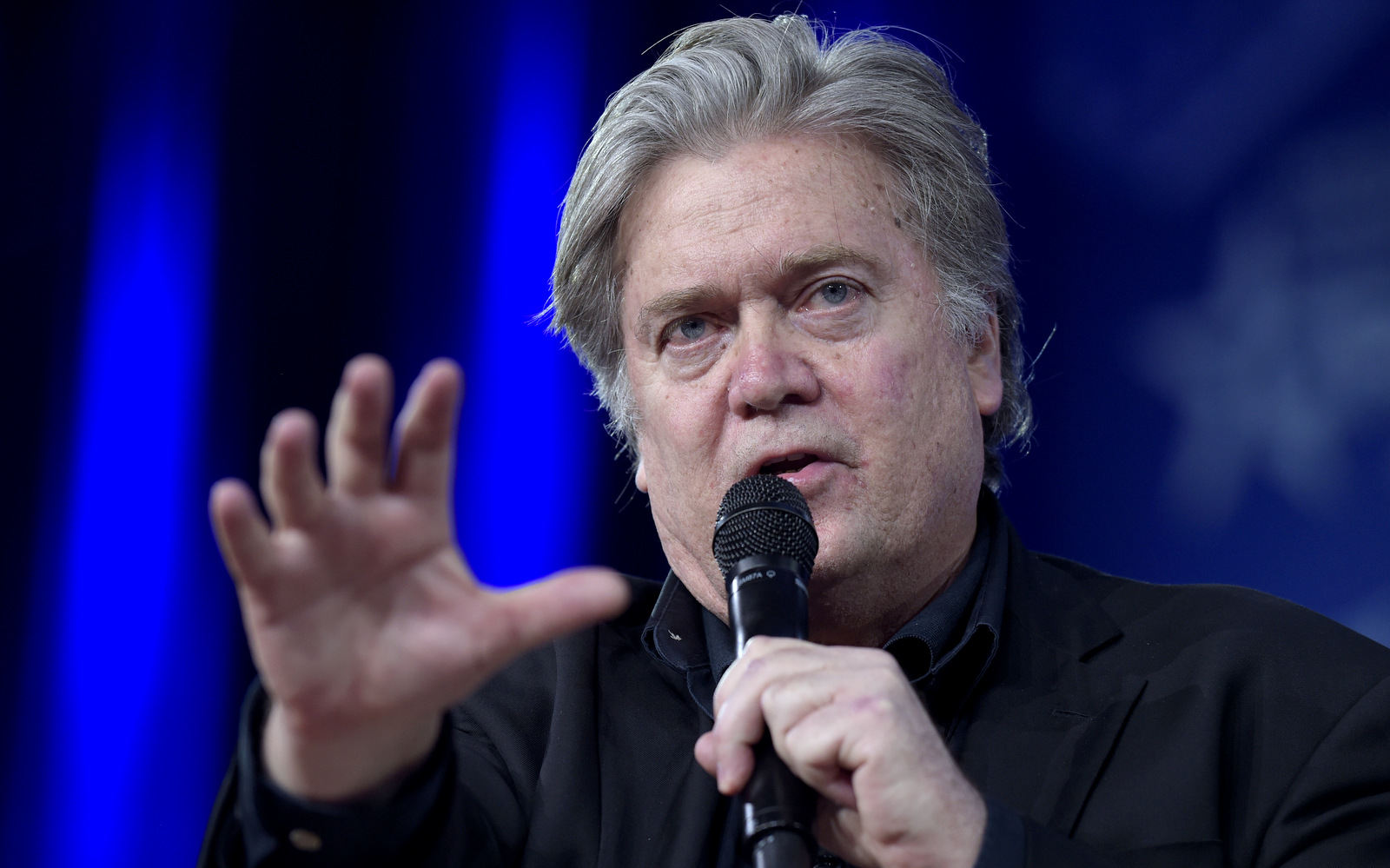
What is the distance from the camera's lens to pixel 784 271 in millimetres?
1704

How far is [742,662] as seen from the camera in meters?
1.07

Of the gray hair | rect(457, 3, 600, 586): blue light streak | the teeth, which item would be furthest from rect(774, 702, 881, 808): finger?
rect(457, 3, 600, 586): blue light streak

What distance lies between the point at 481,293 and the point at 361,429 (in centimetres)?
174

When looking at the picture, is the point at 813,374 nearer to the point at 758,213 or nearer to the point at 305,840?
the point at 758,213

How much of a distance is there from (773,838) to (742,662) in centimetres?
18

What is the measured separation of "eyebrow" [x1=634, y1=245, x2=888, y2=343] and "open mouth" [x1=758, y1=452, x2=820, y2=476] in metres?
0.29

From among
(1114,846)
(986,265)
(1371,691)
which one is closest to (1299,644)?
(1371,691)

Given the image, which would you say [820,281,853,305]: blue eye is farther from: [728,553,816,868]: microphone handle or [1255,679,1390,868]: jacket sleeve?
[1255,679,1390,868]: jacket sleeve

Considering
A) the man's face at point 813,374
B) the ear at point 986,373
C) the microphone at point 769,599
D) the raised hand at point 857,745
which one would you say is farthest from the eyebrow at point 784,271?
the raised hand at point 857,745

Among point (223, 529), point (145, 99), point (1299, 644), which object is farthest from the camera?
point (145, 99)

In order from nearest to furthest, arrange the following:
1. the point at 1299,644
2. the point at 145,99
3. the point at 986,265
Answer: the point at 1299,644, the point at 986,265, the point at 145,99

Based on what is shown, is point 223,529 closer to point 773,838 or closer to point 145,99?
point 773,838

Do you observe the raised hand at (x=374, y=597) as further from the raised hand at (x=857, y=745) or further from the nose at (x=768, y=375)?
the nose at (x=768, y=375)

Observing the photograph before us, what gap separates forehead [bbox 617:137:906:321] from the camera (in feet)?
5.65
